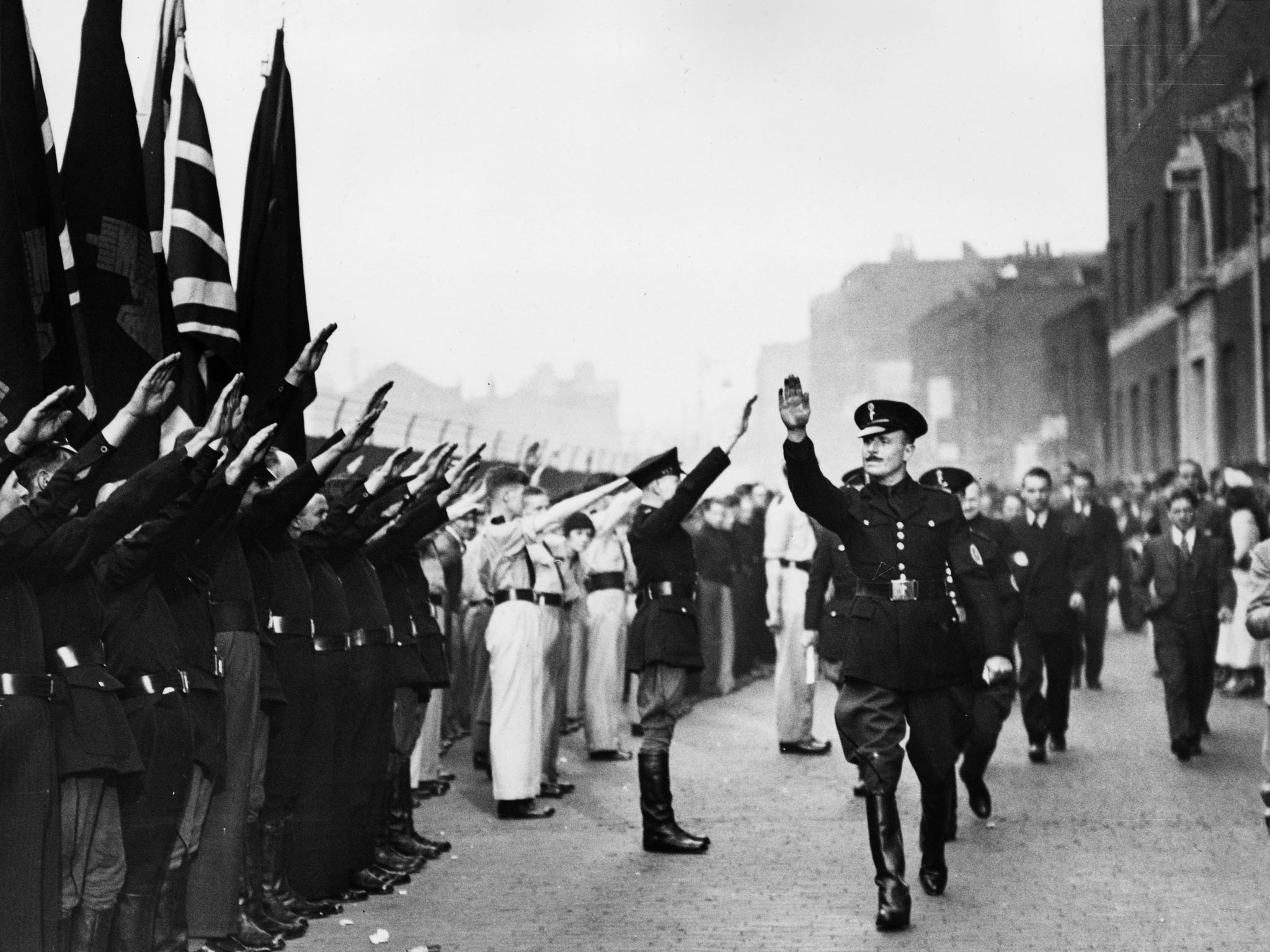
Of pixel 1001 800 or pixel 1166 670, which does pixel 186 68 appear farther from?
pixel 1166 670

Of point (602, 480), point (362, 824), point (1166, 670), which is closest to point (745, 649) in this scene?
point (1166, 670)

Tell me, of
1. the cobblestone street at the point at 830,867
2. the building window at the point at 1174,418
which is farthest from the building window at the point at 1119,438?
the cobblestone street at the point at 830,867

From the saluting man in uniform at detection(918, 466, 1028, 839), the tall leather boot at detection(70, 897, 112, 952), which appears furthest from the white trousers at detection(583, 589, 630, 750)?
Result: the tall leather boot at detection(70, 897, 112, 952)

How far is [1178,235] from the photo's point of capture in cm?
3231

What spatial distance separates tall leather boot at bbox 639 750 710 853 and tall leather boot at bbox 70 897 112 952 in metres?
4.33

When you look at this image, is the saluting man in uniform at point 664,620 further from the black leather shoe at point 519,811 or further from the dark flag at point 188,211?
the dark flag at point 188,211

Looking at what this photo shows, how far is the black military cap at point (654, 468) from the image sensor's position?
35.2ft

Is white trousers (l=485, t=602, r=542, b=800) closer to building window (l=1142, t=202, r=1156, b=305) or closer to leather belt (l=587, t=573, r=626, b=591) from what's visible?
leather belt (l=587, t=573, r=626, b=591)

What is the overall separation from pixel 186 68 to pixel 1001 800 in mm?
6783

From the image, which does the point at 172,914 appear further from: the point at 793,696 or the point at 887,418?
the point at 793,696

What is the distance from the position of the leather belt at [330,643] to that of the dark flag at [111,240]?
1.39 meters

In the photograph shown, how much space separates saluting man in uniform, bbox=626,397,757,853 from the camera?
10164mm

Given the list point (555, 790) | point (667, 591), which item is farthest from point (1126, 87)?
point (667, 591)

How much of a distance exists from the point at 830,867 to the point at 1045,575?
222 inches
